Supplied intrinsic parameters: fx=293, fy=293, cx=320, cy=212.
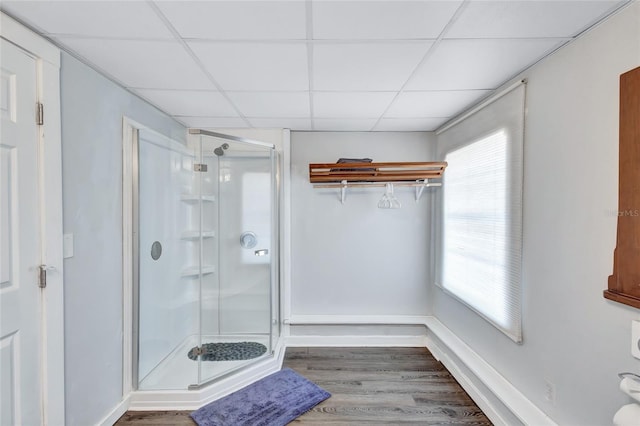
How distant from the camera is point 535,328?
1.59 meters

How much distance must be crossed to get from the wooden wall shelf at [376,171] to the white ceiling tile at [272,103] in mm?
449

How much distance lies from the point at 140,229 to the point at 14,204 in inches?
34.4

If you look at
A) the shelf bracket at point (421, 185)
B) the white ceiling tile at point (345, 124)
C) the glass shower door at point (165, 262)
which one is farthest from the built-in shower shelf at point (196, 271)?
the shelf bracket at point (421, 185)

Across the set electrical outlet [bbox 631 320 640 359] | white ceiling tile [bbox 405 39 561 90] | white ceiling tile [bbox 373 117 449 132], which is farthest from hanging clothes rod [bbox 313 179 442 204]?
electrical outlet [bbox 631 320 640 359]

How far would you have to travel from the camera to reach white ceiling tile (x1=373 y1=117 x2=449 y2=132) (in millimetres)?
2540

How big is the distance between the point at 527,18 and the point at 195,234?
8.48 feet

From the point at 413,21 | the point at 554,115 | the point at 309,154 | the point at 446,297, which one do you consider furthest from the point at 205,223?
the point at 554,115

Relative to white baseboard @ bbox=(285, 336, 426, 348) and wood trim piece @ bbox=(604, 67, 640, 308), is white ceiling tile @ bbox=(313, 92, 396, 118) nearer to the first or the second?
wood trim piece @ bbox=(604, 67, 640, 308)

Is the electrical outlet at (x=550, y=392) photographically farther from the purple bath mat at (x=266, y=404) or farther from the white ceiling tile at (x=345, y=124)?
the white ceiling tile at (x=345, y=124)

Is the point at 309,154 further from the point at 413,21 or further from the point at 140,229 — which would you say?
the point at 413,21

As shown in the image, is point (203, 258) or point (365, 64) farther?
point (203, 258)

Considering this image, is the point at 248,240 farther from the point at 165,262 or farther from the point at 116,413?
the point at 116,413

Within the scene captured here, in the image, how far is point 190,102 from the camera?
2.13 meters

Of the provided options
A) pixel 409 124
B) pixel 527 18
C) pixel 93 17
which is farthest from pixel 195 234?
pixel 527 18
